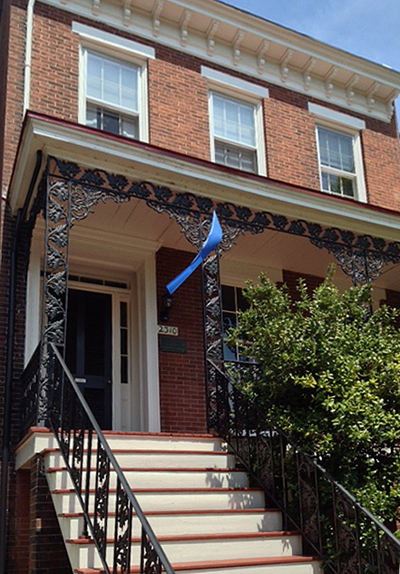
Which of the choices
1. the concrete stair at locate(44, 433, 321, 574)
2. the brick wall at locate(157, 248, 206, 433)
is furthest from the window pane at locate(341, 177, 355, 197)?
the concrete stair at locate(44, 433, 321, 574)

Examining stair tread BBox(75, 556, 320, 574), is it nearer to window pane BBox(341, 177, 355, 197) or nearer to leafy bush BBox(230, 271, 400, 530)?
leafy bush BBox(230, 271, 400, 530)

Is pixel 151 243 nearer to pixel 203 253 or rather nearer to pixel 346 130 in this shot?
pixel 203 253

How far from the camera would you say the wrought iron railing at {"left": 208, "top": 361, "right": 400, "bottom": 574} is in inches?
218

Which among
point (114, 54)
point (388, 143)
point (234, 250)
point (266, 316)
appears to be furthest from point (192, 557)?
point (388, 143)

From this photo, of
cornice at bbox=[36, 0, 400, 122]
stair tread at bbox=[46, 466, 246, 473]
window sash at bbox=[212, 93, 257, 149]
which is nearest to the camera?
stair tread at bbox=[46, 466, 246, 473]

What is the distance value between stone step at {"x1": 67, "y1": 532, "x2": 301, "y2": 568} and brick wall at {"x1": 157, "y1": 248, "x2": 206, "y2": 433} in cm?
369

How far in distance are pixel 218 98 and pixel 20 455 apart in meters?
7.34

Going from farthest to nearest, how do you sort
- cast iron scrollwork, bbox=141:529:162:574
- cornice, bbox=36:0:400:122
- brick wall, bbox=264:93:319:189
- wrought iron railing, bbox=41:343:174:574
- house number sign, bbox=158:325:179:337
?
brick wall, bbox=264:93:319:189 → cornice, bbox=36:0:400:122 → house number sign, bbox=158:325:179:337 → wrought iron railing, bbox=41:343:174:574 → cast iron scrollwork, bbox=141:529:162:574

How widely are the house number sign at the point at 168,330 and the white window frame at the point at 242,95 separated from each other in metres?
3.45

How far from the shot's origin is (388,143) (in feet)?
44.5

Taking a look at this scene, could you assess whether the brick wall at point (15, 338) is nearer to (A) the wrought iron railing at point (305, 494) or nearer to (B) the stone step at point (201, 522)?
(B) the stone step at point (201, 522)

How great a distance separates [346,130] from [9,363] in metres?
8.32

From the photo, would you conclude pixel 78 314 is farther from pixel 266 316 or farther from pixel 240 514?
pixel 240 514

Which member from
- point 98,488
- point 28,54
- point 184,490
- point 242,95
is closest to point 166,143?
point 242,95
